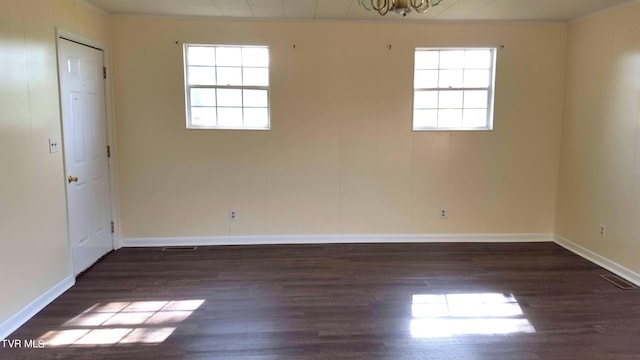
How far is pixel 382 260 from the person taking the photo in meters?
4.32

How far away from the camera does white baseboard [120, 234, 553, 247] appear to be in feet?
15.7

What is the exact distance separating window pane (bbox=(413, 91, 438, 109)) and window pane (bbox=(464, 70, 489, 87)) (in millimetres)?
382

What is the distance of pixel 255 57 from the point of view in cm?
467

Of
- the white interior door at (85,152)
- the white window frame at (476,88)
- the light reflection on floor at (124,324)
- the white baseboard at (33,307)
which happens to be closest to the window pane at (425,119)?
the white window frame at (476,88)

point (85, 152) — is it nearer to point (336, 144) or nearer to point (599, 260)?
point (336, 144)

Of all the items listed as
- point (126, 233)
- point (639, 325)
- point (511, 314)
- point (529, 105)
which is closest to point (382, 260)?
point (511, 314)

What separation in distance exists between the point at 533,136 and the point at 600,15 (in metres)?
1.33

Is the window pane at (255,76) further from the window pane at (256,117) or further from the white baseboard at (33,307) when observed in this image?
the white baseboard at (33,307)

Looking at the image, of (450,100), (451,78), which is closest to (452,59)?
(451,78)

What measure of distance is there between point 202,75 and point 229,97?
37cm

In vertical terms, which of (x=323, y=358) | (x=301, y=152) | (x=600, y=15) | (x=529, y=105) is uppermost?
(x=600, y=15)

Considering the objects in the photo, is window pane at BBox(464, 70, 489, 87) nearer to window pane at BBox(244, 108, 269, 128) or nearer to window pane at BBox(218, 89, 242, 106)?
window pane at BBox(244, 108, 269, 128)

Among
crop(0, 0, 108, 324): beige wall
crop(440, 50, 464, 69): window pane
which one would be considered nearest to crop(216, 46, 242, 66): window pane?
crop(0, 0, 108, 324): beige wall

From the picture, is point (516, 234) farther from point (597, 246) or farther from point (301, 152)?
point (301, 152)
